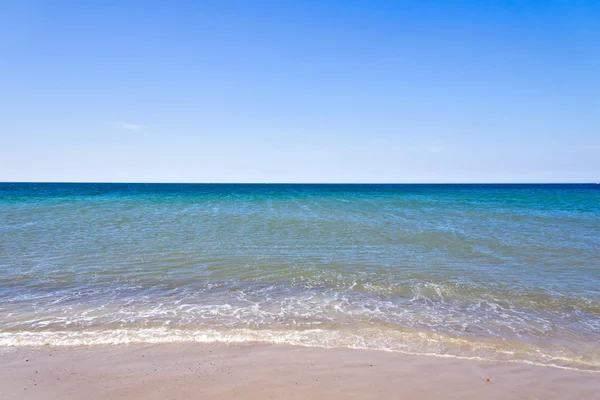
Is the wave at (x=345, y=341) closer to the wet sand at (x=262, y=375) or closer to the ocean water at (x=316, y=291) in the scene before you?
the ocean water at (x=316, y=291)

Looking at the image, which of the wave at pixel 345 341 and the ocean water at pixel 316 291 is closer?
the wave at pixel 345 341

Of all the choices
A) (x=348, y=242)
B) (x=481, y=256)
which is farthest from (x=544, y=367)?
(x=348, y=242)

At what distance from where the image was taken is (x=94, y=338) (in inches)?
302

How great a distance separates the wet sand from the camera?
580 cm

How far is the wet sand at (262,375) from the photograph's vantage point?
19.0 ft

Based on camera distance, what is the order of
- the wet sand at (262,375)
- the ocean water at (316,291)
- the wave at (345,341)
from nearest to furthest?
the wet sand at (262,375) < the wave at (345,341) < the ocean water at (316,291)

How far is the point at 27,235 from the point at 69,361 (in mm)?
17514

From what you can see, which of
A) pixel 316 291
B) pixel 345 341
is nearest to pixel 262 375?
pixel 345 341

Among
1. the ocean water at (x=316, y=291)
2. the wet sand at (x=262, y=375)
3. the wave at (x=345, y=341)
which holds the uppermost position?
the ocean water at (x=316, y=291)

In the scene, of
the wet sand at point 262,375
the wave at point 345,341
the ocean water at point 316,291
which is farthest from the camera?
the ocean water at point 316,291

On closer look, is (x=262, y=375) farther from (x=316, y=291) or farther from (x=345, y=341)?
(x=316, y=291)

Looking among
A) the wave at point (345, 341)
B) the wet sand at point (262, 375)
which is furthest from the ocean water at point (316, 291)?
the wet sand at point (262, 375)

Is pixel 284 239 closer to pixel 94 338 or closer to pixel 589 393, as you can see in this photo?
pixel 94 338

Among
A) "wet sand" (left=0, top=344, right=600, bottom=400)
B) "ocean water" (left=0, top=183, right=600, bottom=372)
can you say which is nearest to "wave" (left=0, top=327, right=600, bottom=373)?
"ocean water" (left=0, top=183, right=600, bottom=372)
